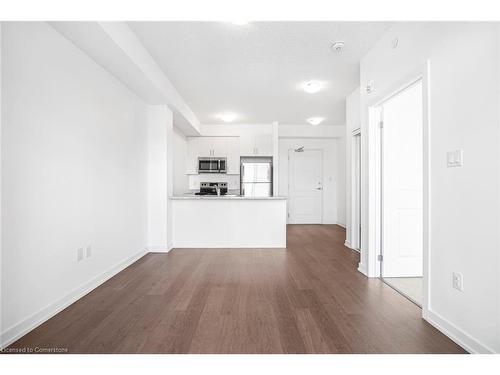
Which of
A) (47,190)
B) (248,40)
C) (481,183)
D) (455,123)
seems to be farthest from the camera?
Answer: (248,40)

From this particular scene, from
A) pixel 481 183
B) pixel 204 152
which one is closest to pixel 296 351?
pixel 481 183

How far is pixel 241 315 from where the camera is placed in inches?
82.8

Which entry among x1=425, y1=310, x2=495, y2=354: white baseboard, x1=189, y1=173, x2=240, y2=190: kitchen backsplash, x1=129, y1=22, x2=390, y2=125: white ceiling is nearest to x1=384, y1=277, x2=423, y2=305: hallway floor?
x1=425, y1=310, x2=495, y2=354: white baseboard

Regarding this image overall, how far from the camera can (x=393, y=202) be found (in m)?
2.95

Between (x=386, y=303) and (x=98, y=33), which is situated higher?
(x=98, y=33)

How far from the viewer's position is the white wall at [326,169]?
7.38 meters

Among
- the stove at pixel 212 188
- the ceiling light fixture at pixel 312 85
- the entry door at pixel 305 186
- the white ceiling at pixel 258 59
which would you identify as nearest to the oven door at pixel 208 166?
the stove at pixel 212 188

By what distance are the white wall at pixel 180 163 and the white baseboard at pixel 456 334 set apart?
192 inches

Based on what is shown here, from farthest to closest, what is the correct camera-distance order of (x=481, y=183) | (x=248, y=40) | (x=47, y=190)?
(x=248, y=40)
(x=47, y=190)
(x=481, y=183)

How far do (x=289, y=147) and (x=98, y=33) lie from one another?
575 centimetres

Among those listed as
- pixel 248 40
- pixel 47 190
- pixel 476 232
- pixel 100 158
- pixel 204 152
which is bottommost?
pixel 476 232

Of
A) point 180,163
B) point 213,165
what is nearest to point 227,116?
point 213,165

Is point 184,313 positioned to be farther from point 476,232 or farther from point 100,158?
point 476,232
